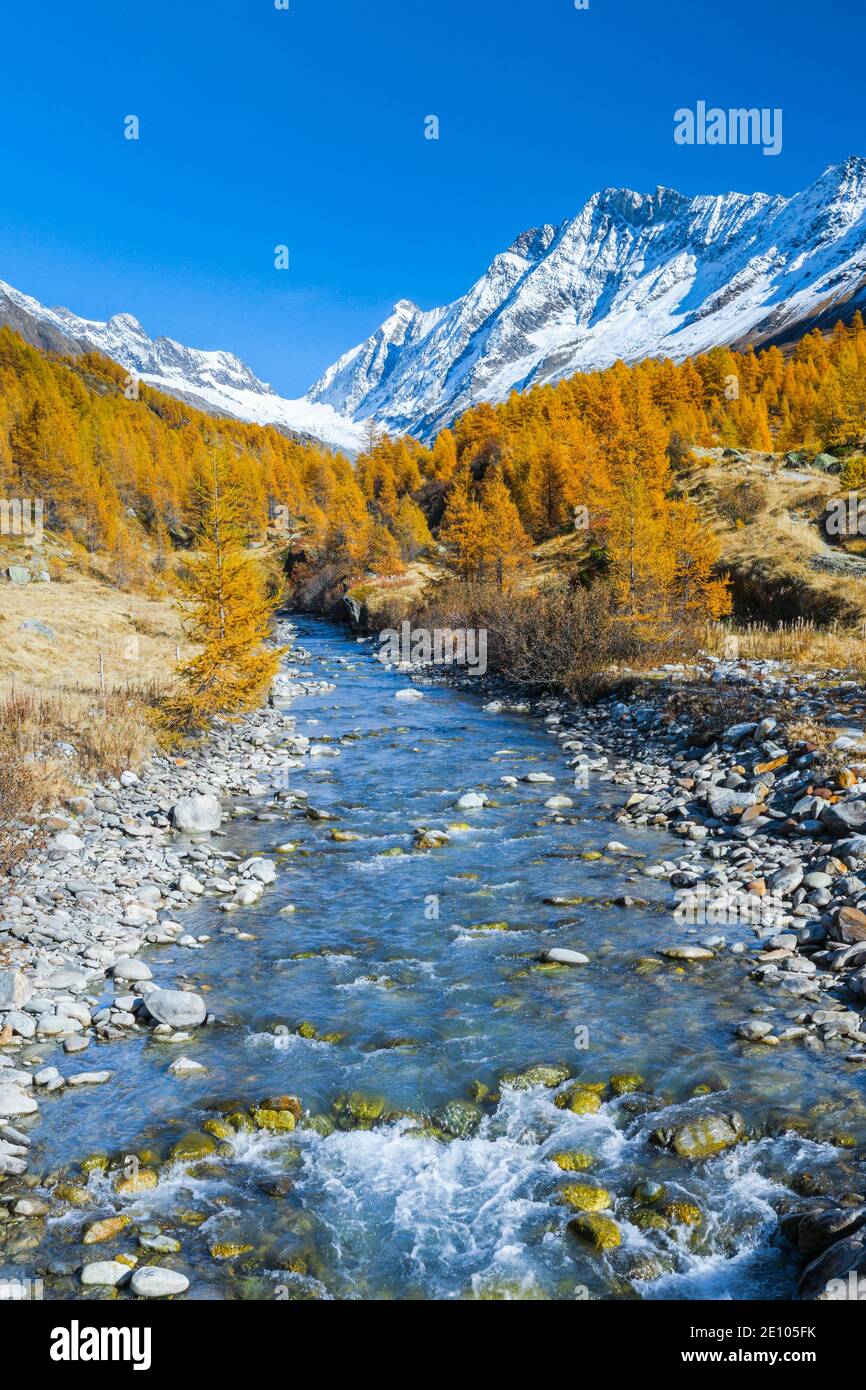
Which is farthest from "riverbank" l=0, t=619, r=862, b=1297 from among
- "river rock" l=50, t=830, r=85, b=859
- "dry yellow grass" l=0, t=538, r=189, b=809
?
"dry yellow grass" l=0, t=538, r=189, b=809

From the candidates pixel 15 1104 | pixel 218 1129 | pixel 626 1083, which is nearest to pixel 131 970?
pixel 15 1104

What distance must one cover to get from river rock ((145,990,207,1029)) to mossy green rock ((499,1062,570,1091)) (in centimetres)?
351

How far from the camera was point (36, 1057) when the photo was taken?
816cm

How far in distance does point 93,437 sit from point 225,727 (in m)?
79.0

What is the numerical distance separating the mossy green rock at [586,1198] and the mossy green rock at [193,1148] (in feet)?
10.1

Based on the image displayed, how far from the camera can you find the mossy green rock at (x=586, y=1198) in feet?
21.3

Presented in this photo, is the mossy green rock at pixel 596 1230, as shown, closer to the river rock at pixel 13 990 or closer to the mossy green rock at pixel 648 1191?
the mossy green rock at pixel 648 1191

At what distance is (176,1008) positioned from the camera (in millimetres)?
8984

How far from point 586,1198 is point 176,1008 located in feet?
15.9

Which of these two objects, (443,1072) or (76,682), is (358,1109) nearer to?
(443,1072)

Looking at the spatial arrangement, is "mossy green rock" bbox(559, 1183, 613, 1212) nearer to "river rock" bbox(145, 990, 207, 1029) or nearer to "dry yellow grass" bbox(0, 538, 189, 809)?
"river rock" bbox(145, 990, 207, 1029)

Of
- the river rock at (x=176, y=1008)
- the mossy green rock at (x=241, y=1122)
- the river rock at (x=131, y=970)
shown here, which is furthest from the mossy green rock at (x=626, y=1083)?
the river rock at (x=131, y=970)
